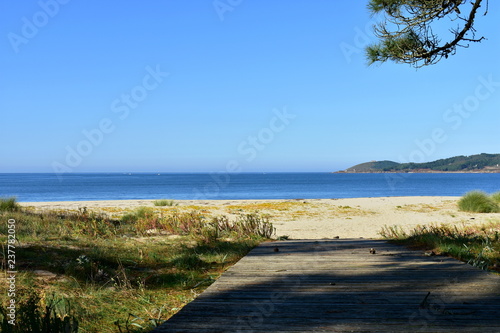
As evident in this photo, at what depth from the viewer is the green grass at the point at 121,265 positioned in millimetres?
3920

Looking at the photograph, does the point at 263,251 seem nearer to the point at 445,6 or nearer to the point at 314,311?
the point at 314,311

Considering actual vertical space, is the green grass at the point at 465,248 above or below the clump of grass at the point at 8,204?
below

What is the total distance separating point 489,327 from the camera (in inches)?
111

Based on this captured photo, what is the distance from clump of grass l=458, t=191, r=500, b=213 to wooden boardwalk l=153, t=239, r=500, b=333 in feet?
55.2

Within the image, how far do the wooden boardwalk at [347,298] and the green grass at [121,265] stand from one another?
0.60m

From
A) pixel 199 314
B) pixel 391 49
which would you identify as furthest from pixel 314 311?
pixel 391 49

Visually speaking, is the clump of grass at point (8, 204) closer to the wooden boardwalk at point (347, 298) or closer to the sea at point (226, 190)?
the sea at point (226, 190)

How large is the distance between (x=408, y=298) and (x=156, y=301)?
8.06ft

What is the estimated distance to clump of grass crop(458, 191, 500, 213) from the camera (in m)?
19.9

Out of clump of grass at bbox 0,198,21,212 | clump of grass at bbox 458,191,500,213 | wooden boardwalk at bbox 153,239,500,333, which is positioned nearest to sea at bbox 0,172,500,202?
clump of grass at bbox 0,198,21,212

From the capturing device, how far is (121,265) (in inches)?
209

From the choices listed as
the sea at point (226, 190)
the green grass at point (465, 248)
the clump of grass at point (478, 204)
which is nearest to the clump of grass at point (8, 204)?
the sea at point (226, 190)

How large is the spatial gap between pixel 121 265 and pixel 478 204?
19.5 meters

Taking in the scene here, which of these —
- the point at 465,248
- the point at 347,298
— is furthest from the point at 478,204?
the point at 347,298
